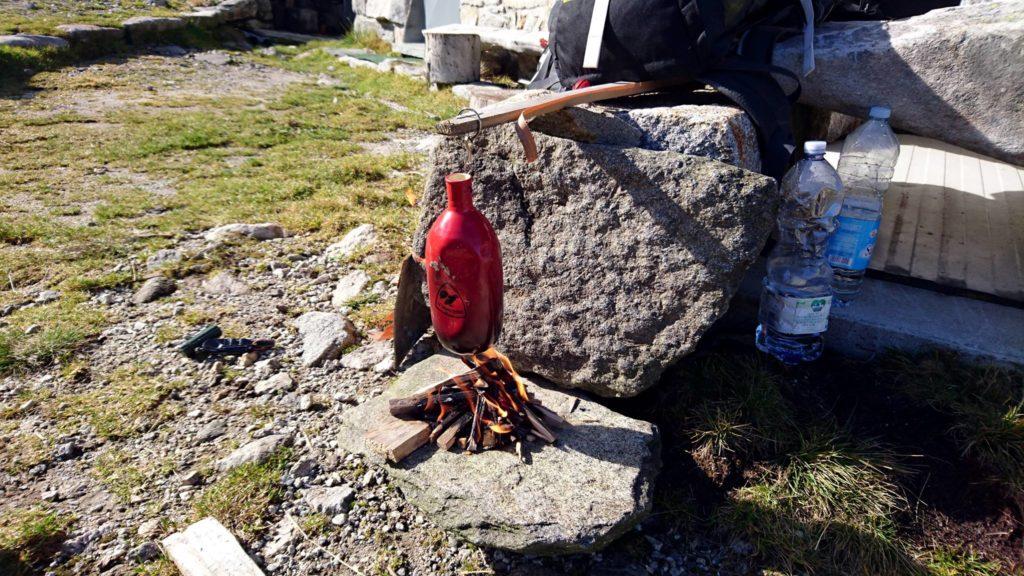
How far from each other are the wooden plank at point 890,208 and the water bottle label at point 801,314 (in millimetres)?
867

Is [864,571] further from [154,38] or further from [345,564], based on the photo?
[154,38]

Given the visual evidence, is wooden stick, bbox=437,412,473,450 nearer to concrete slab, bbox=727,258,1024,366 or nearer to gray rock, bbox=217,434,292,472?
gray rock, bbox=217,434,292,472

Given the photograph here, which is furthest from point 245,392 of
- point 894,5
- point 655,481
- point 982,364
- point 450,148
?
point 894,5

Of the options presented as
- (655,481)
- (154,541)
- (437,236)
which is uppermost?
(437,236)

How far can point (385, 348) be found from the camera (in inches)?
134

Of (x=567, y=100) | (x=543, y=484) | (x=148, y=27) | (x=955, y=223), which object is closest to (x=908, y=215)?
(x=955, y=223)

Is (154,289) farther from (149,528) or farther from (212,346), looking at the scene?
(149,528)

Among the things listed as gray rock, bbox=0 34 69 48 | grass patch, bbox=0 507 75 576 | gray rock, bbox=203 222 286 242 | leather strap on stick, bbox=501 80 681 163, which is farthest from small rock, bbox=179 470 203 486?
gray rock, bbox=0 34 69 48

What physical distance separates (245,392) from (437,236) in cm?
166

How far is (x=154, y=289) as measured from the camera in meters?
4.00

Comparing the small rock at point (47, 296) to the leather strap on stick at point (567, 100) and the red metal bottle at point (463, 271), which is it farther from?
the leather strap on stick at point (567, 100)

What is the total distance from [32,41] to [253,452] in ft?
31.9

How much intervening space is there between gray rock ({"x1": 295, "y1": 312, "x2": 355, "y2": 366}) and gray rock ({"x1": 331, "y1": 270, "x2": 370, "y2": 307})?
0.24 m

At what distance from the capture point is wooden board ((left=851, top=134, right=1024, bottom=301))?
3.36 meters
